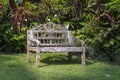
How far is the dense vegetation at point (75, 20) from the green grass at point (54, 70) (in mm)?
612

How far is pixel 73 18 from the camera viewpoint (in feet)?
33.1

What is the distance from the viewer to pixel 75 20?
10047 mm

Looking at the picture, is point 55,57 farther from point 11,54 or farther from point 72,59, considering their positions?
point 11,54

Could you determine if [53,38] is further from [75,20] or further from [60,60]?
[75,20]

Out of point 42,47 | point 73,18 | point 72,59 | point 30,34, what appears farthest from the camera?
point 73,18

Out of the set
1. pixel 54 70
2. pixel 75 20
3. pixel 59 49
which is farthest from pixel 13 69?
pixel 75 20

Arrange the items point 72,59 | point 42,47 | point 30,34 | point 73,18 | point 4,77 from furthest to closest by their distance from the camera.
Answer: point 73,18, point 72,59, point 30,34, point 42,47, point 4,77

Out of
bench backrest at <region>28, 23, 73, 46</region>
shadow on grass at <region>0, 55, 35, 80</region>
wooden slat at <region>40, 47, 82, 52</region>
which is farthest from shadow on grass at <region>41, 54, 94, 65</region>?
shadow on grass at <region>0, 55, 35, 80</region>

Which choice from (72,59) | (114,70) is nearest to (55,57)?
(72,59)

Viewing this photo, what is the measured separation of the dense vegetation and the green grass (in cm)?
61

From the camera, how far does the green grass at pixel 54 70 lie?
6.86m

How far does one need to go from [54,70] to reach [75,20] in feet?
9.82

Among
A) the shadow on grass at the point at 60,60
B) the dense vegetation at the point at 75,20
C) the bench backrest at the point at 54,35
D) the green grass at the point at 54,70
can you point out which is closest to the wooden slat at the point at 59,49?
the green grass at the point at 54,70

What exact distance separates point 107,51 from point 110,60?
0.94ft
